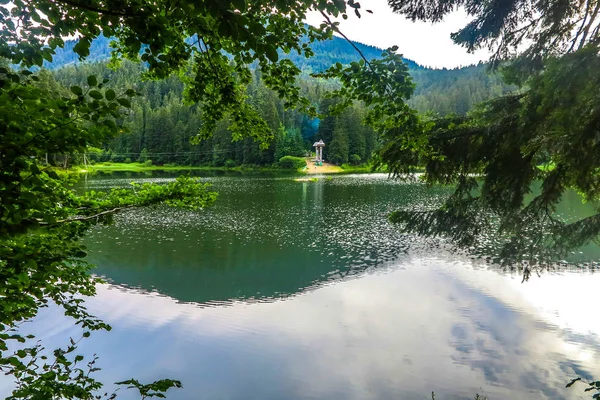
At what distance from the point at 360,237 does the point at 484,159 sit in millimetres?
13580

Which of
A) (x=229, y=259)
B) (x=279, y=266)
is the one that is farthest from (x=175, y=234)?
(x=279, y=266)

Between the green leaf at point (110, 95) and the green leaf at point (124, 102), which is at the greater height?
the green leaf at point (110, 95)

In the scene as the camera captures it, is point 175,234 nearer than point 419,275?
No

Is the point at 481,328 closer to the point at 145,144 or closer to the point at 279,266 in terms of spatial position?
the point at 279,266

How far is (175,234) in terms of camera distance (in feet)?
64.4

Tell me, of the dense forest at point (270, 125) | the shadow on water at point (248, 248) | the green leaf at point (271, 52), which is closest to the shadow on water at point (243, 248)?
the shadow on water at point (248, 248)

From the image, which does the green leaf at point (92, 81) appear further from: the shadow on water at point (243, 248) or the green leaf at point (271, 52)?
the shadow on water at point (243, 248)

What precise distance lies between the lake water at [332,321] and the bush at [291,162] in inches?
2242

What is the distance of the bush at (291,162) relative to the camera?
245ft

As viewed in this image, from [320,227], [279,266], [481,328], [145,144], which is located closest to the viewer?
[481,328]

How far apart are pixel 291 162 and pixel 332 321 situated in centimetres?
6800

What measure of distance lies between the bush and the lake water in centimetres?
5696

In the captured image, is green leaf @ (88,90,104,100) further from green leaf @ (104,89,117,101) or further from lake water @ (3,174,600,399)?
lake water @ (3,174,600,399)

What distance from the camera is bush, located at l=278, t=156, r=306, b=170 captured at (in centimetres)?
7475
